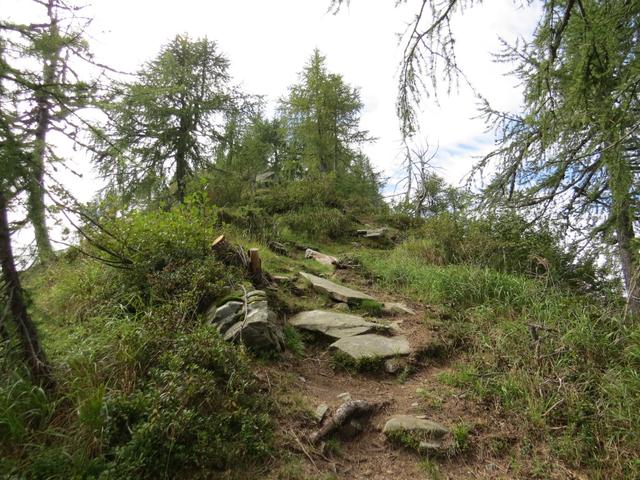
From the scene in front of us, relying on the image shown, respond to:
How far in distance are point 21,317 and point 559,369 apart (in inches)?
181

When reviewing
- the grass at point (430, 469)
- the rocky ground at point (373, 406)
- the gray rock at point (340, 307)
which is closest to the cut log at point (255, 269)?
the rocky ground at point (373, 406)

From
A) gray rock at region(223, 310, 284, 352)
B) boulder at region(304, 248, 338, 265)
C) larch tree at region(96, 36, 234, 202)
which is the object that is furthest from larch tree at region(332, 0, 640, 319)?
larch tree at region(96, 36, 234, 202)

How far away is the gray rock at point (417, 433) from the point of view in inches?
114

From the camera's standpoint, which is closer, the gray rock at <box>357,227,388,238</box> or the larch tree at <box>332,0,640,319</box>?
the larch tree at <box>332,0,640,319</box>

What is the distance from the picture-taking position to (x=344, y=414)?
10.3 feet

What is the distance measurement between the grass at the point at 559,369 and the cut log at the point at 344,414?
104cm

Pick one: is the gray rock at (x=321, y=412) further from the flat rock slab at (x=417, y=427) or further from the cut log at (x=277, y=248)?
the cut log at (x=277, y=248)

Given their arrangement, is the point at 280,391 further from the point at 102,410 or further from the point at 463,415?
the point at 463,415

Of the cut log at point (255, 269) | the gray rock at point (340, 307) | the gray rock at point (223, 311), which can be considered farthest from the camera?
the gray rock at point (340, 307)

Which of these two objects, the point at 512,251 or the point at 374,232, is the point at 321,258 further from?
the point at 512,251

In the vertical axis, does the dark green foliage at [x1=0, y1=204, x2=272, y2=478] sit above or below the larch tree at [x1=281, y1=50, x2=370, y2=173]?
below

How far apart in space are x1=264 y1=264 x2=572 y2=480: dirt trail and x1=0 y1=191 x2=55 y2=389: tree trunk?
1.89 meters

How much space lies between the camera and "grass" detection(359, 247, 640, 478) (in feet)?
8.82

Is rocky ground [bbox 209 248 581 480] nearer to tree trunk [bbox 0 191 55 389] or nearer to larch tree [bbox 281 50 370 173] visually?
tree trunk [bbox 0 191 55 389]
